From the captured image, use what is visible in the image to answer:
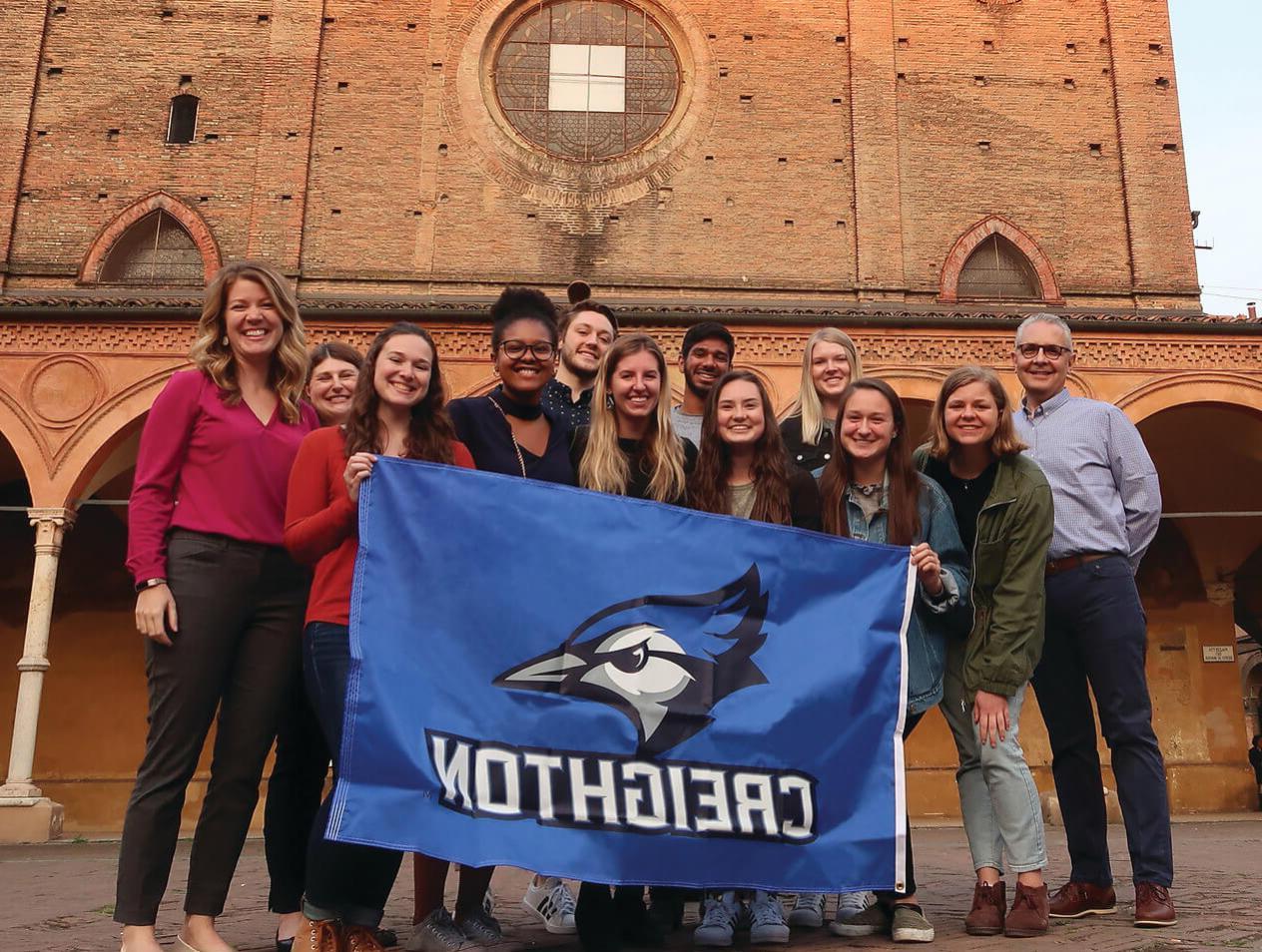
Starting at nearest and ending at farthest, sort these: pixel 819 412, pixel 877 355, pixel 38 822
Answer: pixel 819 412
pixel 38 822
pixel 877 355

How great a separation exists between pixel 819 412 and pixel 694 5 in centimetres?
1278

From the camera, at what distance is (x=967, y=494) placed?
4004 mm

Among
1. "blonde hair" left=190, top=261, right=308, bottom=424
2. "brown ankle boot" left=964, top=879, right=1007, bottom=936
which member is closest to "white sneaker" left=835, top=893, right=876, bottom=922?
"brown ankle boot" left=964, top=879, right=1007, bottom=936

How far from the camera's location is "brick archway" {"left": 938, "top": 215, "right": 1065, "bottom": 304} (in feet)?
48.3

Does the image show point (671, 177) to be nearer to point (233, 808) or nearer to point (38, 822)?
point (38, 822)

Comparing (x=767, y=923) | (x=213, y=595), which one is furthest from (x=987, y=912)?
(x=213, y=595)

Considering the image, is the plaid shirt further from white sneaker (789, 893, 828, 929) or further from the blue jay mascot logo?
white sneaker (789, 893, 828, 929)

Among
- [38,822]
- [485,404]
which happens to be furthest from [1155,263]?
[38,822]

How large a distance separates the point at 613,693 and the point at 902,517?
118 centimetres

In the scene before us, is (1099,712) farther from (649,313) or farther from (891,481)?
(649,313)

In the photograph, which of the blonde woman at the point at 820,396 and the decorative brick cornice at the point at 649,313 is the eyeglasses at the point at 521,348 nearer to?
the blonde woman at the point at 820,396

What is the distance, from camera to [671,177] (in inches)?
592

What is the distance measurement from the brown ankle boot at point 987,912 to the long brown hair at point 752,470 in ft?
4.35

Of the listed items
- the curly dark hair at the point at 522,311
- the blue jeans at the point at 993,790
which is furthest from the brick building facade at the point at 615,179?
the blue jeans at the point at 993,790
